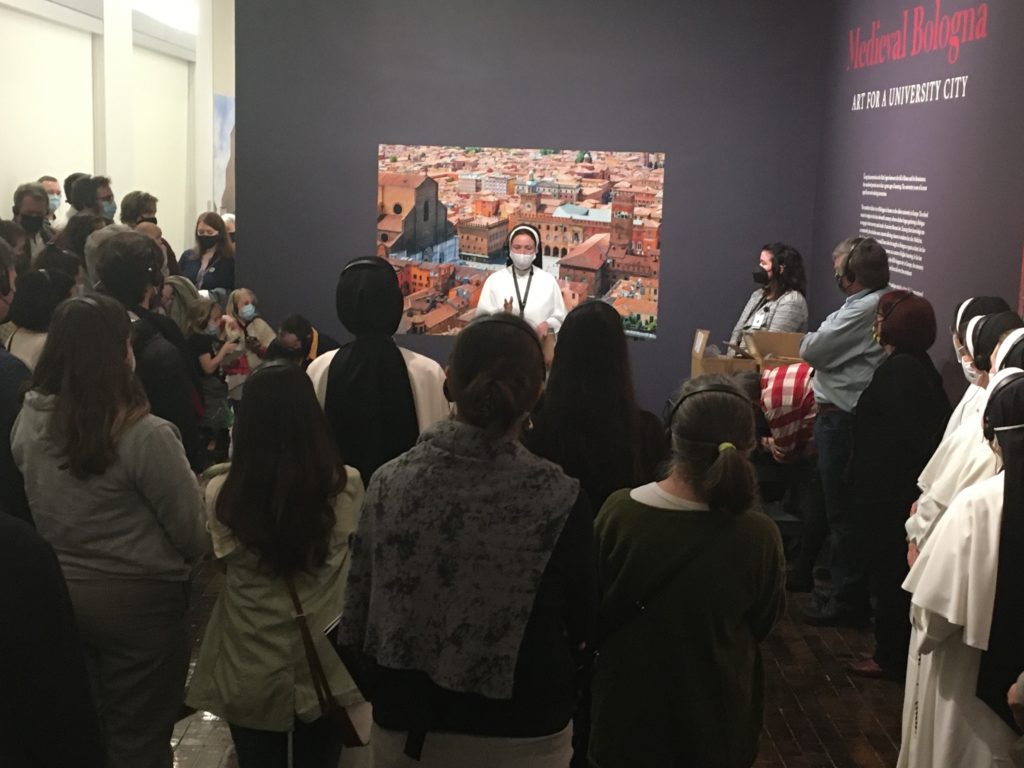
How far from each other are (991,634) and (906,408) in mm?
1982

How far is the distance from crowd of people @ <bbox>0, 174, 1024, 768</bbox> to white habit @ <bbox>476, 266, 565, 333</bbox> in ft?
11.1

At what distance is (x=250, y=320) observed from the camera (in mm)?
6977

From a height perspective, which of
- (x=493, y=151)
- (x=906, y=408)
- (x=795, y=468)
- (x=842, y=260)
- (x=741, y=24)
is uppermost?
(x=741, y=24)

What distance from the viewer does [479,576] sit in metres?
2.16

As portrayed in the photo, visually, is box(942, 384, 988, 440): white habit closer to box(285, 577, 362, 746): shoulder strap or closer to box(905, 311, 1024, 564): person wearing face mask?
box(905, 311, 1024, 564): person wearing face mask

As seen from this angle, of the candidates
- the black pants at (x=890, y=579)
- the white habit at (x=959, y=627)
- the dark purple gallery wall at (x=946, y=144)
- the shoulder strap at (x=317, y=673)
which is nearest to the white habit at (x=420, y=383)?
the shoulder strap at (x=317, y=673)

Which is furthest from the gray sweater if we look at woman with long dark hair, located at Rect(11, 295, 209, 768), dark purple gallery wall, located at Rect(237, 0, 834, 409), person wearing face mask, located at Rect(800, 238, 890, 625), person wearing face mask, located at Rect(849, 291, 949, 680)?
dark purple gallery wall, located at Rect(237, 0, 834, 409)

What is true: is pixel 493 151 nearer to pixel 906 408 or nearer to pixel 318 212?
pixel 318 212

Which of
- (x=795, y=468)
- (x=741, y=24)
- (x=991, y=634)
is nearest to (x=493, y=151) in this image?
(x=741, y=24)

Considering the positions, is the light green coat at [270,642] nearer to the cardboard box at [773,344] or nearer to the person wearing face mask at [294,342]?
the person wearing face mask at [294,342]

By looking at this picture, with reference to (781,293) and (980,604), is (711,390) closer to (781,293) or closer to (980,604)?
(980,604)

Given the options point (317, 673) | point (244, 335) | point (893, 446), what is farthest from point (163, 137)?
point (317, 673)

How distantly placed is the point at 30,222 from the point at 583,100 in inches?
152

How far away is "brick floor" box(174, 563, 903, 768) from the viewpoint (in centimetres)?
430
